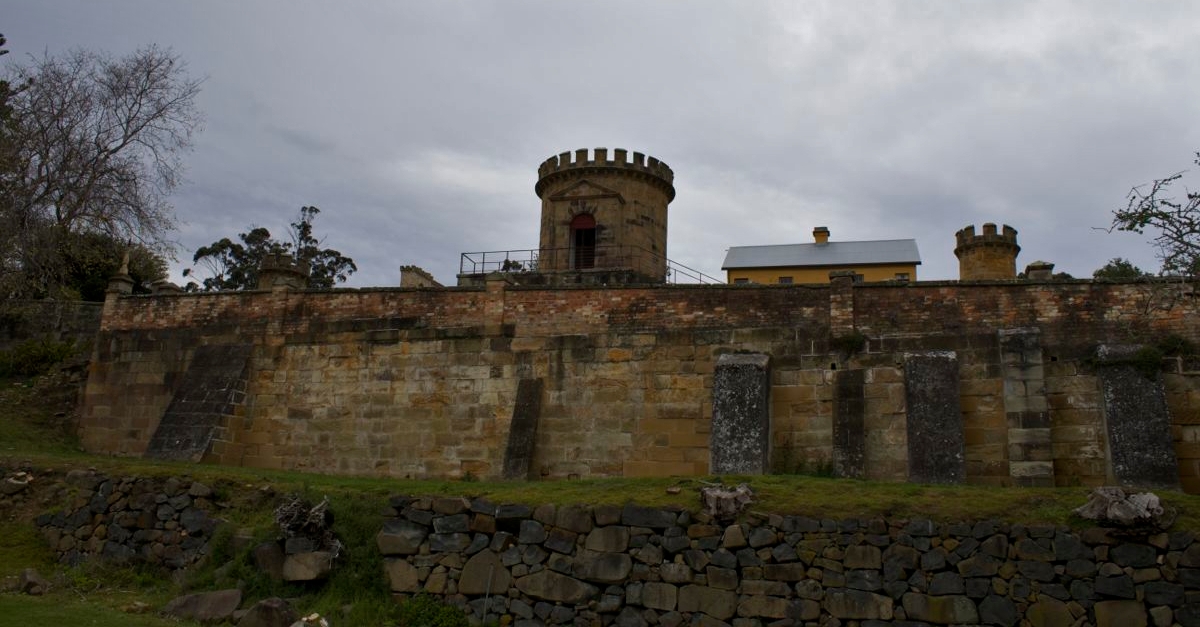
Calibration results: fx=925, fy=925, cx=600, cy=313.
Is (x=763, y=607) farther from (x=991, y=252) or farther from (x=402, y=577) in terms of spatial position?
(x=991, y=252)

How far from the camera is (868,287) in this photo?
16078 millimetres

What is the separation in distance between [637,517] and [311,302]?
11.0m

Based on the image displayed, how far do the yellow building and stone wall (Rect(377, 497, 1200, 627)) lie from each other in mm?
28430

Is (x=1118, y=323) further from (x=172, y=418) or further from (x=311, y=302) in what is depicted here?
(x=172, y=418)

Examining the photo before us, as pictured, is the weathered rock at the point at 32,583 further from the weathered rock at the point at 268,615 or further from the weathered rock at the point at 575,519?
the weathered rock at the point at 575,519

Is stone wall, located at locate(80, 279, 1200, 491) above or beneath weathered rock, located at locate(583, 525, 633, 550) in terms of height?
above

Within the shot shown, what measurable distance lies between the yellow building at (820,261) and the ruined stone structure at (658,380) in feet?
71.8

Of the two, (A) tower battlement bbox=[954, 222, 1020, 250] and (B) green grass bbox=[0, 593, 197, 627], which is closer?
(B) green grass bbox=[0, 593, 197, 627]

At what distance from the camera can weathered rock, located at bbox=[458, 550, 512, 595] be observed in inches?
414

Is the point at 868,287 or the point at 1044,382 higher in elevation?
the point at 868,287

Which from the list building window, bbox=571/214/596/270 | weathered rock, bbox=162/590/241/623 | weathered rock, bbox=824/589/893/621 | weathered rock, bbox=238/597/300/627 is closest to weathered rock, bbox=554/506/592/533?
weathered rock, bbox=824/589/893/621

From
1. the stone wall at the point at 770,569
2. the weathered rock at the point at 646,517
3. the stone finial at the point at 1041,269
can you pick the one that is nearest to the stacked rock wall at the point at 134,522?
the stone wall at the point at 770,569

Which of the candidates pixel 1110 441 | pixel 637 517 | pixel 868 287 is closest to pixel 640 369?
pixel 868 287

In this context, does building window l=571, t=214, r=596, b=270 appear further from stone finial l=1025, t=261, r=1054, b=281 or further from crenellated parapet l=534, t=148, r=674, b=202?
stone finial l=1025, t=261, r=1054, b=281
